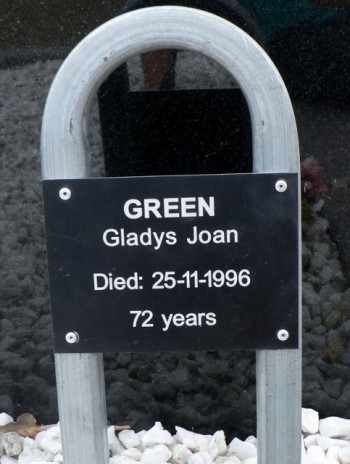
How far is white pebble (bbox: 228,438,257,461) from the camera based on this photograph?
7.27 ft

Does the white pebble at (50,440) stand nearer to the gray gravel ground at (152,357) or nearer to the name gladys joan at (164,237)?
the gray gravel ground at (152,357)

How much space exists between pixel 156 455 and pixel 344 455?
21.0 inches

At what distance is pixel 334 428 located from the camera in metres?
2.25

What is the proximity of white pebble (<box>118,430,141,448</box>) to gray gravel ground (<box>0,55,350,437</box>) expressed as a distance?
37mm

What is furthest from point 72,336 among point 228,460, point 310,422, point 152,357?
point 310,422

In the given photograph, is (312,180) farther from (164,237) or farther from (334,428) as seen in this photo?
(164,237)

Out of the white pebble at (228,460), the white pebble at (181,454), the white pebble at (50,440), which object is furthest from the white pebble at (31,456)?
the white pebble at (228,460)

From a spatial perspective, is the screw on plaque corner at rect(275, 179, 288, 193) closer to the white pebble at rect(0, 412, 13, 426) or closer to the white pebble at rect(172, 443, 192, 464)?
the white pebble at rect(172, 443, 192, 464)

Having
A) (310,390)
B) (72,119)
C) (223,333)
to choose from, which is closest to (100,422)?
(223,333)

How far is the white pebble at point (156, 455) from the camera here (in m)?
2.18

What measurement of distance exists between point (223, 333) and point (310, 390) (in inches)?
41.1

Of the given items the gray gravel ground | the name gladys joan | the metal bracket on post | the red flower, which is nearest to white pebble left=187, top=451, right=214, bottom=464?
the gray gravel ground

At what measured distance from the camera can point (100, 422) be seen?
140 centimetres

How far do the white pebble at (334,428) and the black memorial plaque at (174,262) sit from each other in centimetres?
103
